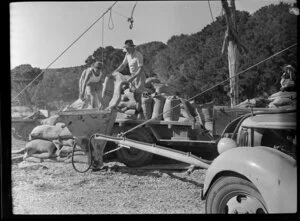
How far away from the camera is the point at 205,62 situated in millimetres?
3643

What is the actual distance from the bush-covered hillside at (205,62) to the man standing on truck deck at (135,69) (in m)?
0.06

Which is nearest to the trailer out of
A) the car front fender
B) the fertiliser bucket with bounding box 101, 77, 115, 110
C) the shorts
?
the fertiliser bucket with bounding box 101, 77, 115, 110

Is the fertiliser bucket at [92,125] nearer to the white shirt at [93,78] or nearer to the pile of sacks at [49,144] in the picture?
the pile of sacks at [49,144]

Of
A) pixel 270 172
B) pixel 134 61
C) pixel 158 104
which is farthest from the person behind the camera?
pixel 158 104

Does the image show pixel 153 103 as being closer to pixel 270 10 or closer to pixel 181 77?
pixel 181 77

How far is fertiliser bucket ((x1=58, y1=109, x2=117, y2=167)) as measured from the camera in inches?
179

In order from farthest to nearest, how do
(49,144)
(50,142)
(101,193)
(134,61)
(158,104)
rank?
(50,142) → (49,144) → (158,104) → (134,61) → (101,193)

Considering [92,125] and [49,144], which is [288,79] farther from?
[49,144]

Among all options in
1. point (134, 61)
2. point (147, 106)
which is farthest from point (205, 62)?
point (147, 106)

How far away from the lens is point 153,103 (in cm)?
424

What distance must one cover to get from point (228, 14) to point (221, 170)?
4.52ft

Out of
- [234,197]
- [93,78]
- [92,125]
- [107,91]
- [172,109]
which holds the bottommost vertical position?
[234,197]

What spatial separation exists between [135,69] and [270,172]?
1766mm

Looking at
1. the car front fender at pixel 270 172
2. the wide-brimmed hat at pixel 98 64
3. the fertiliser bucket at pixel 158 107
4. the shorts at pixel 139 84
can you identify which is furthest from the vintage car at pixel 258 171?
the wide-brimmed hat at pixel 98 64
